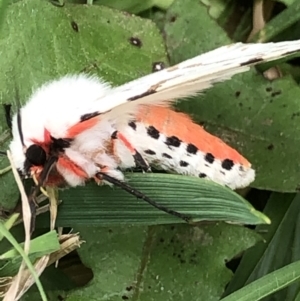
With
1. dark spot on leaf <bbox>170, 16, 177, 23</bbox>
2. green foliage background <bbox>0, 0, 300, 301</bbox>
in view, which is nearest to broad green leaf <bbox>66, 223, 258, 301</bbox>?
green foliage background <bbox>0, 0, 300, 301</bbox>

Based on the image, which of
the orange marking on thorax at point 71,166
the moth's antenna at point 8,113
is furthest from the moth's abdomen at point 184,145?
the moth's antenna at point 8,113

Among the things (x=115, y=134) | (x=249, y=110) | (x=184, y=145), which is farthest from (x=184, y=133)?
(x=249, y=110)

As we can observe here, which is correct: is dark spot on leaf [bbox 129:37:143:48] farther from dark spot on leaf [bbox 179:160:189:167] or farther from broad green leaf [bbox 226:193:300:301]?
broad green leaf [bbox 226:193:300:301]

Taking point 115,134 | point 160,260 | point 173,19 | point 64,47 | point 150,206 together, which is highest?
point 173,19

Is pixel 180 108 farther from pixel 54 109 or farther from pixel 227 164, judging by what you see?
pixel 54 109

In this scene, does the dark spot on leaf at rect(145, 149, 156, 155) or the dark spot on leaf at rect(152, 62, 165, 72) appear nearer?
the dark spot on leaf at rect(145, 149, 156, 155)

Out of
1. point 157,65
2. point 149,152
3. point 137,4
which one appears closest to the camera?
point 149,152

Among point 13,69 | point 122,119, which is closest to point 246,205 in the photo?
point 122,119
